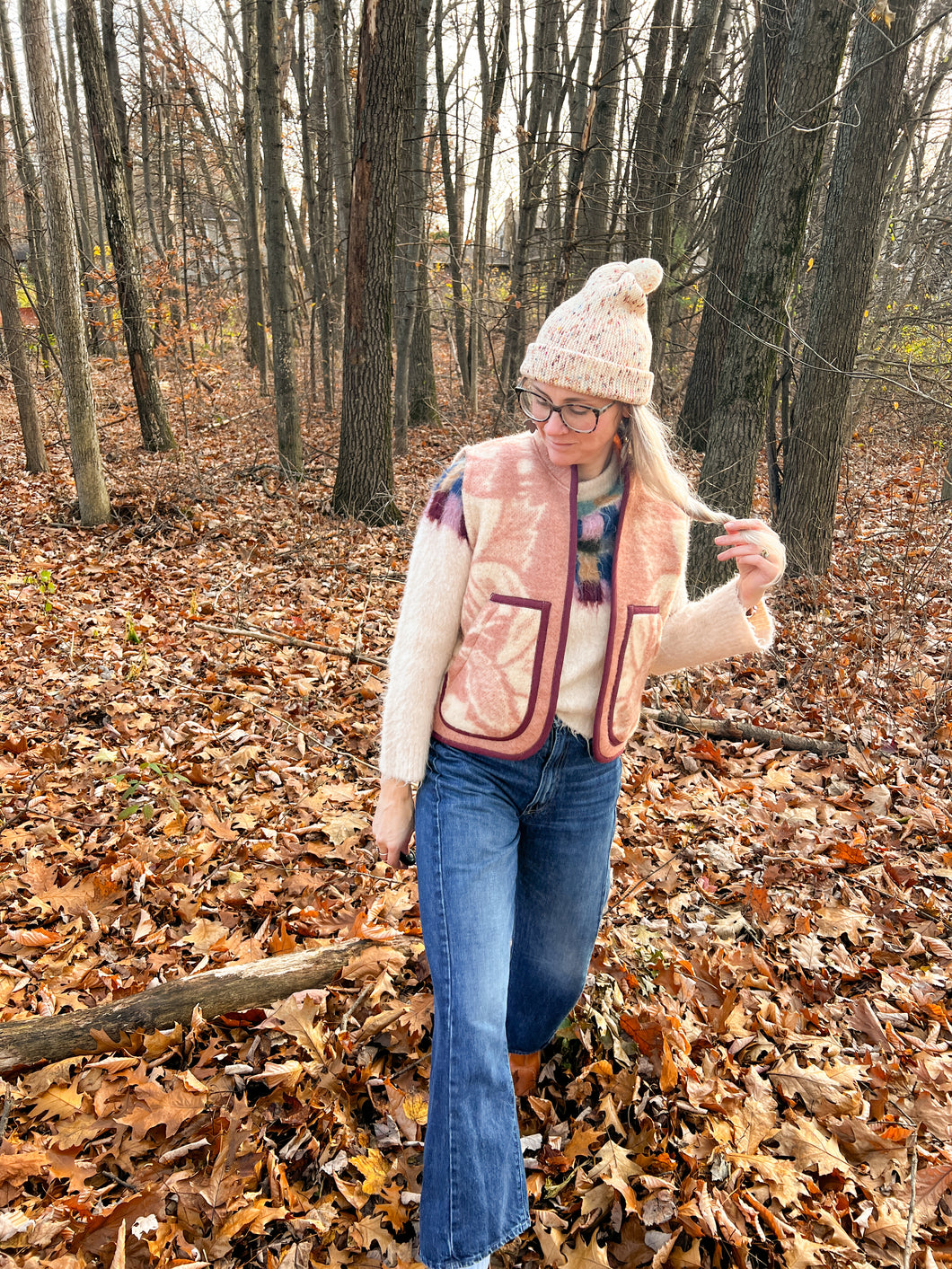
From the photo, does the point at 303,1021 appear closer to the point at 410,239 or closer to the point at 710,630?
the point at 710,630

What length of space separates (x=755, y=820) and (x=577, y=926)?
2.19 m

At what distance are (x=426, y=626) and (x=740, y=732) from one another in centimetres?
353

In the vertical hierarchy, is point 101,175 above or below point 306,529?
above

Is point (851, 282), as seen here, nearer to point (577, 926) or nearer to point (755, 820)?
point (755, 820)

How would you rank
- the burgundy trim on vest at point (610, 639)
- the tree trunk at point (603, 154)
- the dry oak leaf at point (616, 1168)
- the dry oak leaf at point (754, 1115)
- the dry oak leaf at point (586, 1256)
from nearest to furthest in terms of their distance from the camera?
the burgundy trim on vest at point (610, 639), the dry oak leaf at point (586, 1256), the dry oak leaf at point (616, 1168), the dry oak leaf at point (754, 1115), the tree trunk at point (603, 154)

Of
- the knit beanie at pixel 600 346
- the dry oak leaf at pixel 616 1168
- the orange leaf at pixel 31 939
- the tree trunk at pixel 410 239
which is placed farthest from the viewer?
the tree trunk at pixel 410 239

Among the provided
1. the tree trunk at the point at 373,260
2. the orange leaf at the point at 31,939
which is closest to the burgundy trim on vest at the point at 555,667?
the orange leaf at the point at 31,939

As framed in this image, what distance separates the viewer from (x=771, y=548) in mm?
2092

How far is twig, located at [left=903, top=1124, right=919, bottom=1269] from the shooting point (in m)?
1.99

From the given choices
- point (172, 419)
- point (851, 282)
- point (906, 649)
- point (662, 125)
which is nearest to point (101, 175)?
point (172, 419)

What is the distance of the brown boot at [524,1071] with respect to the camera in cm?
246

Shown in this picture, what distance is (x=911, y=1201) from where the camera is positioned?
208cm

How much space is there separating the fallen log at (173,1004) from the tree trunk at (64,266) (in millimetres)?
6677

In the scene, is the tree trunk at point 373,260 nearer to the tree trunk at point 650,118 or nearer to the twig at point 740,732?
the tree trunk at point 650,118
